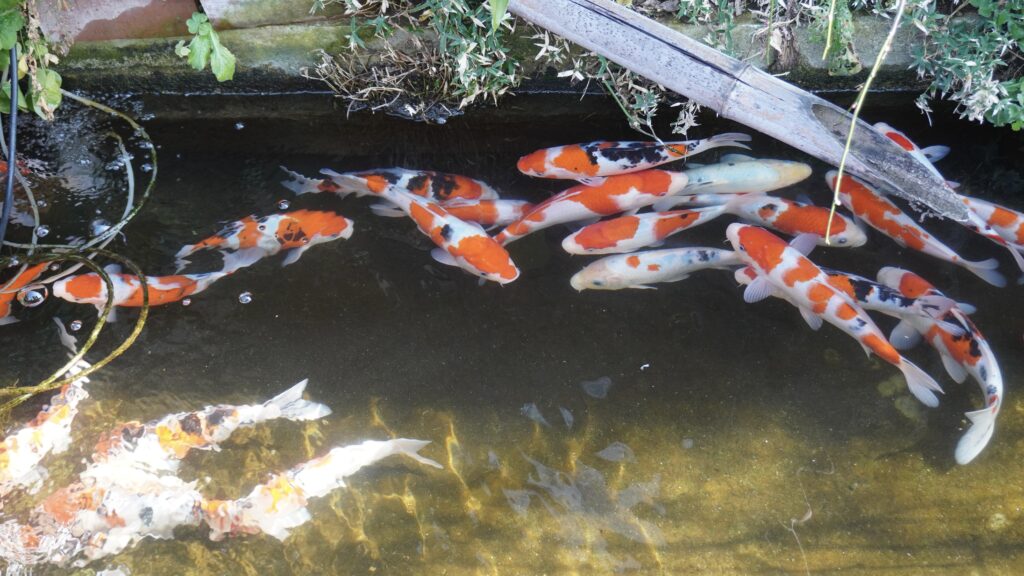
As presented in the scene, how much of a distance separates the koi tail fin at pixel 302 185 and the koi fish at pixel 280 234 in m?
0.31

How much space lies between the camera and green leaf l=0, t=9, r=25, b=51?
347 centimetres

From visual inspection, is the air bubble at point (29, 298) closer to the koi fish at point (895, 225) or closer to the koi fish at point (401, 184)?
the koi fish at point (401, 184)

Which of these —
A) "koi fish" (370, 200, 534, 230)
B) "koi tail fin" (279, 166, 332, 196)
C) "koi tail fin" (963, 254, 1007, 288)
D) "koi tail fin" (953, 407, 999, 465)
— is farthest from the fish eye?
"koi tail fin" (963, 254, 1007, 288)

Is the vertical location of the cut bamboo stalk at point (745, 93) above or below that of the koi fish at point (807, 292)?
above

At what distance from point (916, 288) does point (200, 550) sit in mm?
3845

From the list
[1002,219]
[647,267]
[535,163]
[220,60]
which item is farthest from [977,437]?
[220,60]

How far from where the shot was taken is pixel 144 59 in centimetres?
448

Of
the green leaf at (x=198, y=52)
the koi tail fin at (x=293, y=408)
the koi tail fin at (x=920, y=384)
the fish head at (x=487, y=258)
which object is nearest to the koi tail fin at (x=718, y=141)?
the fish head at (x=487, y=258)

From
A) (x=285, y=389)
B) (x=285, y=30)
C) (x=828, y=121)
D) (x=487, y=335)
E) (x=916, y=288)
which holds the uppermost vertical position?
(x=828, y=121)

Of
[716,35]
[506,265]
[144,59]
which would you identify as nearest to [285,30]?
[144,59]

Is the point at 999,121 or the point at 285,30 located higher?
the point at 999,121

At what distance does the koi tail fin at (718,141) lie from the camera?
14.1ft

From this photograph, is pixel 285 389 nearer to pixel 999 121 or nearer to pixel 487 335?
pixel 487 335

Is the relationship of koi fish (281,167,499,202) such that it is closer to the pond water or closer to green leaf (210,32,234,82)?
the pond water
